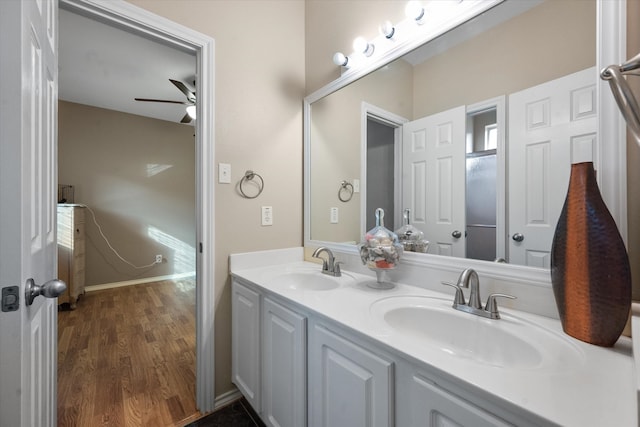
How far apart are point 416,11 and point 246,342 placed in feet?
5.75

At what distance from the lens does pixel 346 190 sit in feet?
5.60

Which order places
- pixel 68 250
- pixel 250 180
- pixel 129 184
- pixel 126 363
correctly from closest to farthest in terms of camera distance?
1. pixel 250 180
2. pixel 126 363
3. pixel 68 250
4. pixel 129 184

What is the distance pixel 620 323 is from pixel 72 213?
414cm

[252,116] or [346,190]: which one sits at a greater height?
[252,116]

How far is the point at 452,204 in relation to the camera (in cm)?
115

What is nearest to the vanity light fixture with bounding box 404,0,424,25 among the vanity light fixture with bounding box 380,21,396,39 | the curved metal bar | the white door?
the vanity light fixture with bounding box 380,21,396,39

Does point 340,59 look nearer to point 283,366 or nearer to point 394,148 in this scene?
point 394,148

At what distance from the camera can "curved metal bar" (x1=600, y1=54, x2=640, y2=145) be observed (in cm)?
58

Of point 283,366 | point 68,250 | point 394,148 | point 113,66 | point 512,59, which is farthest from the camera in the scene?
point 68,250

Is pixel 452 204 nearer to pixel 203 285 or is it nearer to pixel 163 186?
pixel 203 285

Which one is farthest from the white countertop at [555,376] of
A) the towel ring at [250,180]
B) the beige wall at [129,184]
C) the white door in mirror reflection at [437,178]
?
the beige wall at [129,184]

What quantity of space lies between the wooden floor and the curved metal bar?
2.05 meters

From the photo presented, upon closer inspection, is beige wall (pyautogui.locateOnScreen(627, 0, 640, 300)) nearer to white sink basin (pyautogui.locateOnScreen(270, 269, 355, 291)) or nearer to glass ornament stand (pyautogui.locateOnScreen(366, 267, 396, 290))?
glass ornament stand (pyautogui.locateOnScreen(366, 267, 396, 290))

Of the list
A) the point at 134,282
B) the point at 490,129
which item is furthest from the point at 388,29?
the point at 134,282
